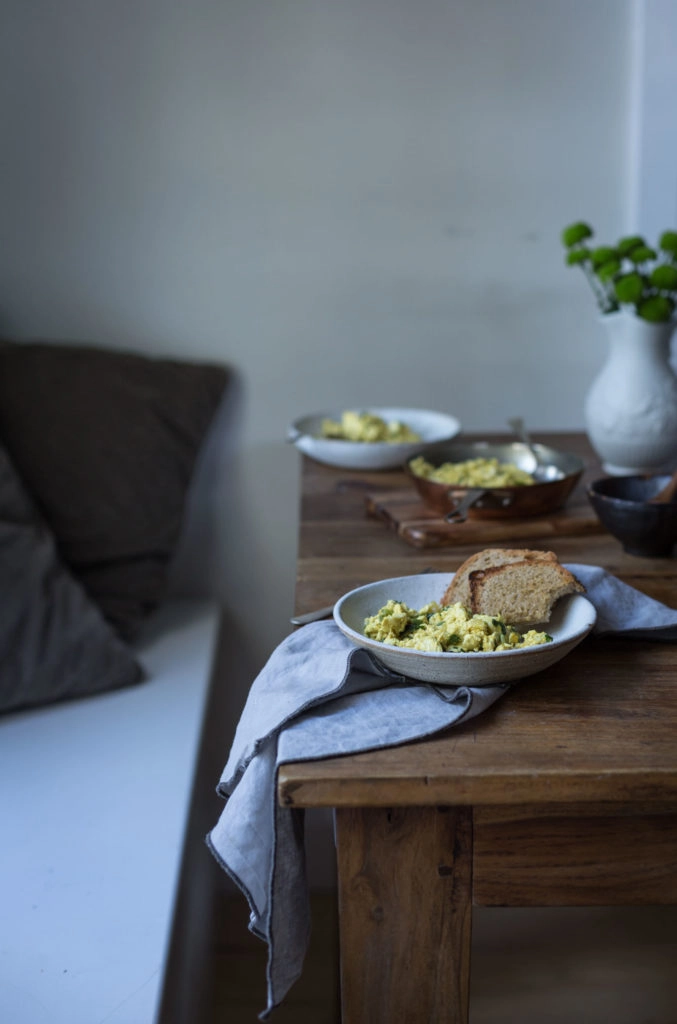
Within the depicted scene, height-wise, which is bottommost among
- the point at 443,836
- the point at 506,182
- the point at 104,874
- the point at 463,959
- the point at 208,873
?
the point at 208,873

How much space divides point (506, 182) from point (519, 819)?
5.13 feet

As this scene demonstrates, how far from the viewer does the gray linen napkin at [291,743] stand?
77 centimetres

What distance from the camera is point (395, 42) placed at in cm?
194

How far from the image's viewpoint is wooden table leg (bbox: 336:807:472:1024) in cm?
77

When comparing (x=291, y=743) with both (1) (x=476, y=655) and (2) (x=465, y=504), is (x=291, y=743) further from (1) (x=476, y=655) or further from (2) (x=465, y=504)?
(2) (x=465, y=504)

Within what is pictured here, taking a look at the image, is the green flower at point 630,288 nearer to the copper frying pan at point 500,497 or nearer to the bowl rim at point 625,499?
the copper frying pan at point 500,497

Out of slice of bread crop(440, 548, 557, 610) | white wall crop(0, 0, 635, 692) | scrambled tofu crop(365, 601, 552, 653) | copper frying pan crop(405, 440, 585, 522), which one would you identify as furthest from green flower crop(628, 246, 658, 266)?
scrambled tofu crop(365, 601, 552, 653)

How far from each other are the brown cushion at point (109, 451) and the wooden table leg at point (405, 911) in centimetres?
115

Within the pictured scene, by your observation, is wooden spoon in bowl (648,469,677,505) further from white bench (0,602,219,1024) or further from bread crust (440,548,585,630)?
white bench (0,602,219,1024)

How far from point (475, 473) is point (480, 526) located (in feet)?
0.56

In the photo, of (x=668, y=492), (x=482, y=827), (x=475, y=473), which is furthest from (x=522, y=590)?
(x=475, y=473)

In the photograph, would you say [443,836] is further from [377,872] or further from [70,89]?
[70,89]

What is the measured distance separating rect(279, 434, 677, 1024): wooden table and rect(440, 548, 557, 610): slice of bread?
12 centimetres

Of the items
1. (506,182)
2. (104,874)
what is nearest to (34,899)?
(104,874)
